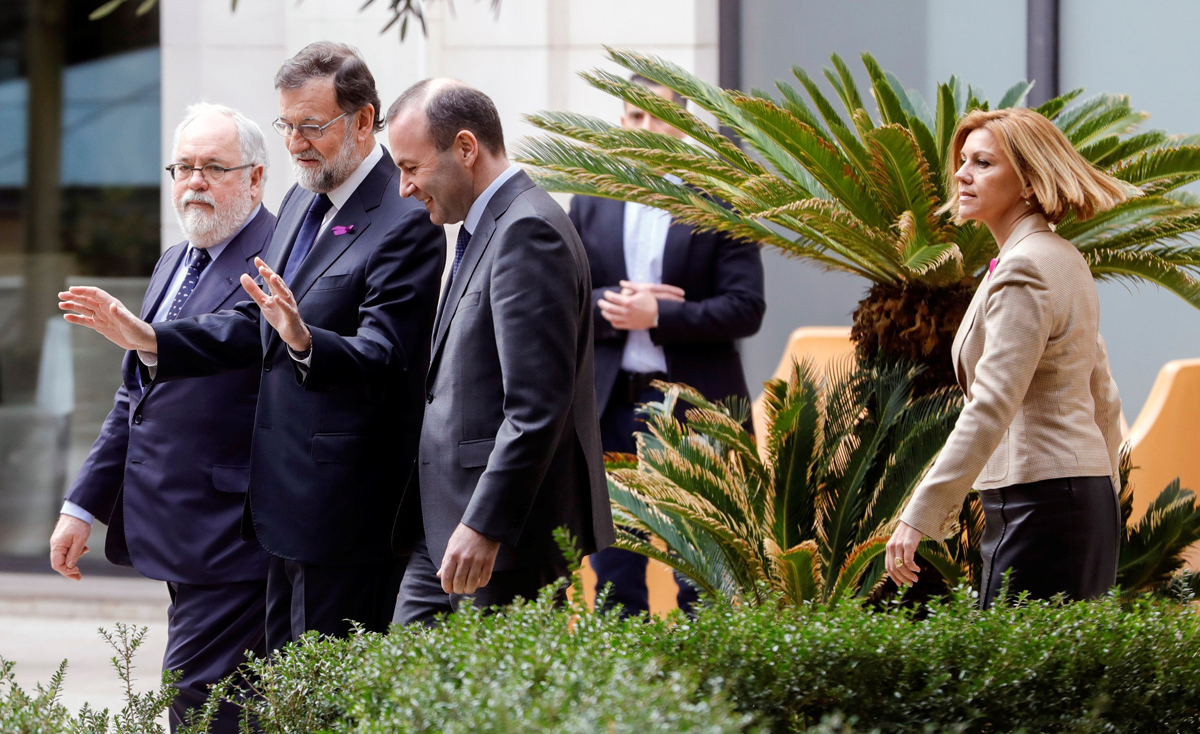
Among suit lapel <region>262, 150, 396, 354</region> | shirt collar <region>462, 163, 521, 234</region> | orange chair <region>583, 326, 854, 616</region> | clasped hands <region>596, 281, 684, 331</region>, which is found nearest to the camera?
shirt collar <region>462, 163, 521, 234</region>

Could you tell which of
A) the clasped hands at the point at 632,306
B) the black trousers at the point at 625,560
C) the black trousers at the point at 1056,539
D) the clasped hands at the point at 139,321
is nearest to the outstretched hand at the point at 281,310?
the clasped hands at the point at 139,321

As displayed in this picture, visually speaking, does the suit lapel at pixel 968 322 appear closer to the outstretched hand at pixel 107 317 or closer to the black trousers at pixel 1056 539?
the black trousers at pixel 1056 539

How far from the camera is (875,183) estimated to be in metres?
4.46

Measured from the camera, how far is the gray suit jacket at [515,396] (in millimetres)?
2973

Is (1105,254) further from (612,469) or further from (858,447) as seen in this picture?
(612,469)

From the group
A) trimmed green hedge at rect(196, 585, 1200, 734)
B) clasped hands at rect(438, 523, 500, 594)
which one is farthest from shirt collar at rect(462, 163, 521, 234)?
trimmed green hedge at rect(196, 585, 1200, 734)

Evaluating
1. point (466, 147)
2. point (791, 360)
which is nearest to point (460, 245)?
point (466, 147)

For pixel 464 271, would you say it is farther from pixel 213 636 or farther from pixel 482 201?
pixel 213 636

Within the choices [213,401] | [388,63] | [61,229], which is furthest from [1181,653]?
[61,229]

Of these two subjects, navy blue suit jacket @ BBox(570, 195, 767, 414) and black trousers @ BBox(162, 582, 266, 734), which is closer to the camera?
black trousers @ BBox(162, 582, 266, 734)

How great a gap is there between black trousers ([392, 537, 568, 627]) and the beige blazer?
3.01 ft

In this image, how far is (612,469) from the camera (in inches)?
180

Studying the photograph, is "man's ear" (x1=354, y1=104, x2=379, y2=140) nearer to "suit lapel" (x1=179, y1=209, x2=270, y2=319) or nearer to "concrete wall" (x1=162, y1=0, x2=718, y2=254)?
"suit lapel" (x1=179, y1=209, x2=270, y2=319)

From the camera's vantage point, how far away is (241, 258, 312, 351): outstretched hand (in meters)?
3.11
